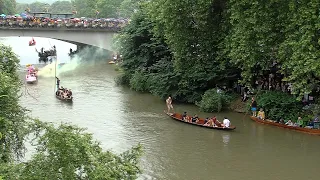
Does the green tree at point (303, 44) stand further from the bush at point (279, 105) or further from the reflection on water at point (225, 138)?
the reflection on water at point (225, 138)

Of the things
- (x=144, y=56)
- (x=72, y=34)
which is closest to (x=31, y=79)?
(x=144, y=56)

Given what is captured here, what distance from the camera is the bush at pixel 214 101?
27266 mm

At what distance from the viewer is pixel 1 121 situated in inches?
431

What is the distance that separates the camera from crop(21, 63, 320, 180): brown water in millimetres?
18000

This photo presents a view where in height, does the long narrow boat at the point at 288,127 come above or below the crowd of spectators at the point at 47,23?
below

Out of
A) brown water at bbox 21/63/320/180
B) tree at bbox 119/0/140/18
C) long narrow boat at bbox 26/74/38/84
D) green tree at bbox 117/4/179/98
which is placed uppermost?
tree at bbox 119/0/140/18

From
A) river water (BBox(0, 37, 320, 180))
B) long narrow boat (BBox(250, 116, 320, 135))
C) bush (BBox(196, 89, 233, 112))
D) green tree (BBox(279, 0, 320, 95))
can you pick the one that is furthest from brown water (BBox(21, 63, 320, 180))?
green tree (BBox(279, 0, 320, 95))

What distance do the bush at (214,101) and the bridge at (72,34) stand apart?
883 inches

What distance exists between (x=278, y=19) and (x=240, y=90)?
24.7 feet

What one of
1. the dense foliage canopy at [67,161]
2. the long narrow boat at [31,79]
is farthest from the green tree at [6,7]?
the dense foliage canopy at [67,161]

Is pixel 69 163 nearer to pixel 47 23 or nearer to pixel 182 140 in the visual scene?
pixel 182 140

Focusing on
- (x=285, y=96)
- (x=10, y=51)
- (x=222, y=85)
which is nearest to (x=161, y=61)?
(x=222, y=85)

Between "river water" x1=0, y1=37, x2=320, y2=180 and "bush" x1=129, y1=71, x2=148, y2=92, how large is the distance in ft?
3.06

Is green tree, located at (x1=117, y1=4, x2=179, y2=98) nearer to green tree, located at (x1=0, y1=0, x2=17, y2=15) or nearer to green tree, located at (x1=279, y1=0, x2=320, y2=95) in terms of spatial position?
green tree, located at (x1=279, y1=0, x2=320, y2=95)
